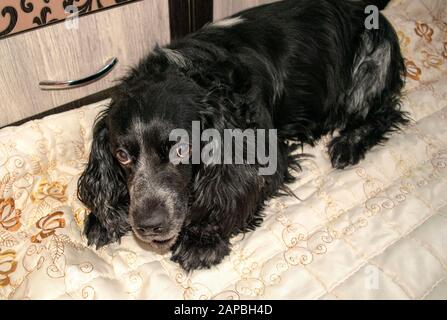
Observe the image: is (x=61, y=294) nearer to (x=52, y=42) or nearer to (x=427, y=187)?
(x=52, y=42)

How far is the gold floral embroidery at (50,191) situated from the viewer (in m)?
2.33

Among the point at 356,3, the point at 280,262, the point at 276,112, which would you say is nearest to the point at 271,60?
the point at 276,112

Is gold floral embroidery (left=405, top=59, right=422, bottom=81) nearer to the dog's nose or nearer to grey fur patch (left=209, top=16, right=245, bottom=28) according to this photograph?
grey fur patch (left=209, top=16, right=245, bottom=28)

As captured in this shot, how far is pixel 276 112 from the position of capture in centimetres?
243

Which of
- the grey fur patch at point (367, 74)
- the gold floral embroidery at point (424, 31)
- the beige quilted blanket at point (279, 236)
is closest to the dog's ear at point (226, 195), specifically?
the beige quilted blanket at point (279, 236)

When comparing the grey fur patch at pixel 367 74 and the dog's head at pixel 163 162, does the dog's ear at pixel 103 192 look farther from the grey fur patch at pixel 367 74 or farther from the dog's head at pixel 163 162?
the grey fur patch at pixel 367 74

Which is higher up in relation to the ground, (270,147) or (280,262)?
(270,147)

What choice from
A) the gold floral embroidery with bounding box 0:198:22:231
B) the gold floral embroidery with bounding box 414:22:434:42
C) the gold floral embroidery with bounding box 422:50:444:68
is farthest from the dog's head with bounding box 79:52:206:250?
the gold floral embroidery with bounding box 414:22:434:42

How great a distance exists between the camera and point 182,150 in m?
1.81

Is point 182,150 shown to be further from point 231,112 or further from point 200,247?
point 200,247

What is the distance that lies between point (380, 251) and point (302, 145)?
2.73 feet

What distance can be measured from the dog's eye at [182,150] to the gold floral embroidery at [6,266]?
96 centimetres

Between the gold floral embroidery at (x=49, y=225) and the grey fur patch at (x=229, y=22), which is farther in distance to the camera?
the grey fur patch at (x=229, y=22)

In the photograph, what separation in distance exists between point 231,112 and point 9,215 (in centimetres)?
128
